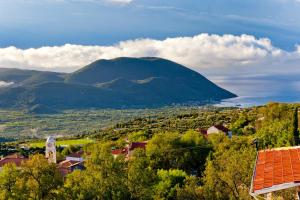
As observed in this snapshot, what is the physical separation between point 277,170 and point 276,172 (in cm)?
15

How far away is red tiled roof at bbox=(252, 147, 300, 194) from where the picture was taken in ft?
34.3

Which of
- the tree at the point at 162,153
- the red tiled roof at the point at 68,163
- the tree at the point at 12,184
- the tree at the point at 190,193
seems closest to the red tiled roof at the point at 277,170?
the tree at the point at 190,193

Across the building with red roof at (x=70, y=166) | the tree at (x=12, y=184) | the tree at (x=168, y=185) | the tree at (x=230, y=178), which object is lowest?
the building with red roof at (x=70, y=166)

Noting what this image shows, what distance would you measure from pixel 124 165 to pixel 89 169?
3746mm

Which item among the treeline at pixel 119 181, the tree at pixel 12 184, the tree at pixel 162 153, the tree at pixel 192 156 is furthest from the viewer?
the tree at pixel 192 156

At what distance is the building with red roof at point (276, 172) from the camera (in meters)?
10.4

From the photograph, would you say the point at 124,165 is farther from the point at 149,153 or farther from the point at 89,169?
the point at 149,153

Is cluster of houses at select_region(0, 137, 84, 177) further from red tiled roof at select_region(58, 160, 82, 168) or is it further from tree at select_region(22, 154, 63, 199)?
tree at select_region(22, 154, 63, 199)

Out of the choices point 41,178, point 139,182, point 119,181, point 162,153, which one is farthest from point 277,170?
point 162,153

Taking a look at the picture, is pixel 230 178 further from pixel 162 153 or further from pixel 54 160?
pixel 54 160

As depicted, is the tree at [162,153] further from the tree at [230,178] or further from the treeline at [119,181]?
the tree at [230,178]

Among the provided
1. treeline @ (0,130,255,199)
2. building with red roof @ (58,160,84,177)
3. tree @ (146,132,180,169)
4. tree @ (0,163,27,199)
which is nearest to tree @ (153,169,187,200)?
treeline @ (0,130,255,199)

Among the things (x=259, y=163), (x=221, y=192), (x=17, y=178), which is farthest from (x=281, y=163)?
(x=17, y=178)

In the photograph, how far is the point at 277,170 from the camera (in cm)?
1148
